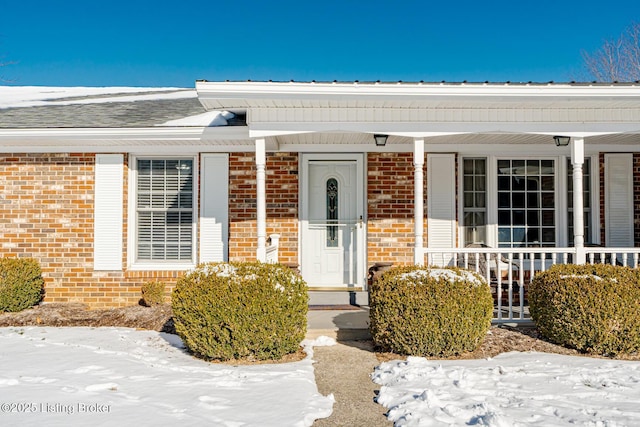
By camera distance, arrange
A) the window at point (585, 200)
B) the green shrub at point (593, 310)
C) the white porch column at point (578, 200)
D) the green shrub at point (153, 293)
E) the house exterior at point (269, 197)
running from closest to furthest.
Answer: the green shrub at point (593, 310)
the white porch column at point (578, 200)
the green shrub at point (153, 293)
the house exterior at point (269, 197)
the window at point (585, 200)

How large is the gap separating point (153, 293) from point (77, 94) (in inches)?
249

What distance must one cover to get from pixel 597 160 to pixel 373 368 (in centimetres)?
595

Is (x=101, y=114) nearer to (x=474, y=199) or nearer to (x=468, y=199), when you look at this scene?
(x=468, y=199)

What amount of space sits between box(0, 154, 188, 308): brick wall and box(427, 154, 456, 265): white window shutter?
430 cm

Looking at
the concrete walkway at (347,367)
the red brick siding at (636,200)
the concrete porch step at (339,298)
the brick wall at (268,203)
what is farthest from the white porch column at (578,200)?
the brick wall at (268,203)

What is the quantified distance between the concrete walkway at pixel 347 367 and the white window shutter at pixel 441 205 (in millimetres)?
1882

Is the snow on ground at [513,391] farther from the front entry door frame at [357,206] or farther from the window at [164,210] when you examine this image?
the window at [164,210]

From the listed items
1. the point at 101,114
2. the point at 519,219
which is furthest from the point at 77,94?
the point at 519,219

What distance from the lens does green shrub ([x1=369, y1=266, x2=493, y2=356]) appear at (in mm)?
5316

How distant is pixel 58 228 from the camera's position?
8.09m

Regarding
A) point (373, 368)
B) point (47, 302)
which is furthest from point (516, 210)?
point (47, 302)

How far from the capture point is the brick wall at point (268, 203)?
8242 mm

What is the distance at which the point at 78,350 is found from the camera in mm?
5535

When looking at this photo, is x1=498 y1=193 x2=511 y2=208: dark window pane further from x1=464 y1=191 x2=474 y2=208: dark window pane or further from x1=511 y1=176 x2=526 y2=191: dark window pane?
x1=464 y1=191 x2=474 y2=208: dark window pane
